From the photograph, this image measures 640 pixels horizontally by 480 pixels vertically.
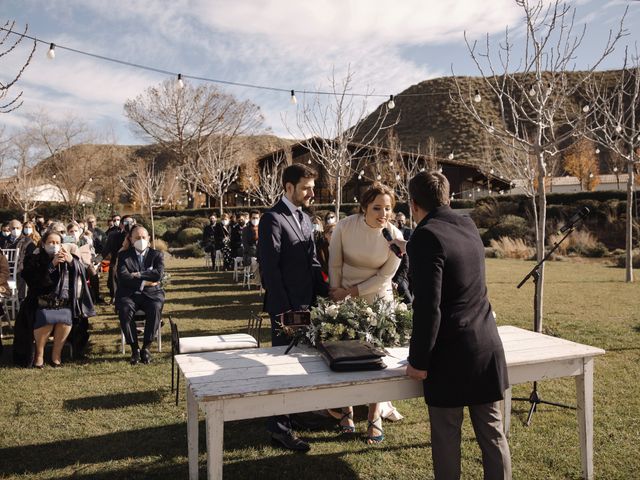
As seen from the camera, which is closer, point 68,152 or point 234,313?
point 234,313

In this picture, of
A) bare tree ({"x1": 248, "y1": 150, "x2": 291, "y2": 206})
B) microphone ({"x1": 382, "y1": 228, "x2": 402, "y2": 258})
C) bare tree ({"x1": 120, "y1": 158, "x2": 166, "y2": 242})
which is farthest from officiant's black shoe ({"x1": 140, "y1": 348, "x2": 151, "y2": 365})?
bare tree ({"x1": 248, "y1": 150, "x2": 291, "y2": 206})

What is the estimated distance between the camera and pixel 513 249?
23.4 metres

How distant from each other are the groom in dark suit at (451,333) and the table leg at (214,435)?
112 cm

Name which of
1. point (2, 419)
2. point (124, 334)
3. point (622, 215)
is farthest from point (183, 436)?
point (622, 215)

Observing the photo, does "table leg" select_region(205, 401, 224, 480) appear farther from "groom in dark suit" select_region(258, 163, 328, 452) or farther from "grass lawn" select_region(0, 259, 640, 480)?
"groom in dark suit" select_region(258, 163, 328, 452)

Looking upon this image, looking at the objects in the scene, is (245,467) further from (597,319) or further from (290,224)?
(597,319)

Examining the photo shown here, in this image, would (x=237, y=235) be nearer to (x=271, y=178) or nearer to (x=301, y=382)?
(x=301, y=382)

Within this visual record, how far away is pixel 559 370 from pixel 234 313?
8.05m

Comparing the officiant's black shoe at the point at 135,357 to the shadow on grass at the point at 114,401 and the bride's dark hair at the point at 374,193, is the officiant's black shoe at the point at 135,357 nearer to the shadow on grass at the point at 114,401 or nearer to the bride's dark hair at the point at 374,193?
the shadow on grass at the point at 114,401

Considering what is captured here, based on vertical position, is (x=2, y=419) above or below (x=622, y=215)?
below

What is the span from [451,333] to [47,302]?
608 cm

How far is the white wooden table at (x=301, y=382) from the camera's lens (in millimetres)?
2979

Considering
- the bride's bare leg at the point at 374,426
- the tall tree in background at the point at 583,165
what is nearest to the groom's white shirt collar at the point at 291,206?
the bride's bare leg at the point at 374,426

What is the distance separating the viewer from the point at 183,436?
469 centimetres
